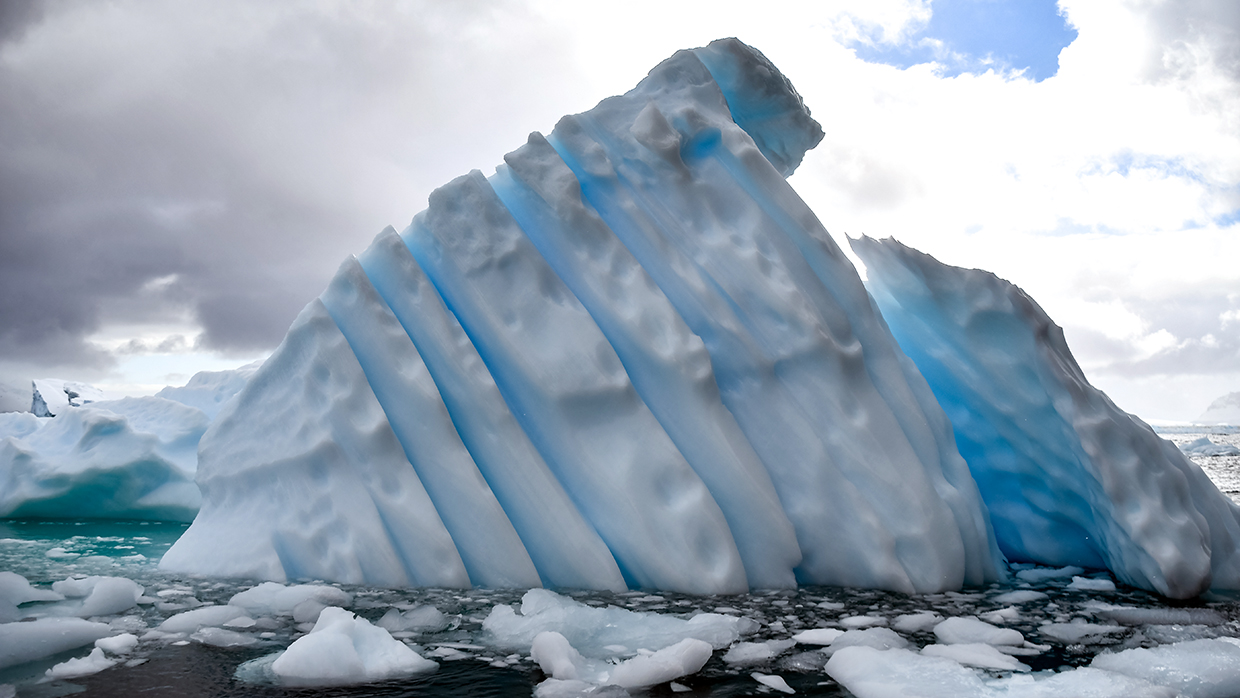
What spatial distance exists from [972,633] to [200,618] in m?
2.67

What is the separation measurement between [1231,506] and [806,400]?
7.60 feet

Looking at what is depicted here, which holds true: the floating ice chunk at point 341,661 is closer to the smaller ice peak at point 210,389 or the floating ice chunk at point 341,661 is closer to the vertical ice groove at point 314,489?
the vertical ice groove at point 314,489

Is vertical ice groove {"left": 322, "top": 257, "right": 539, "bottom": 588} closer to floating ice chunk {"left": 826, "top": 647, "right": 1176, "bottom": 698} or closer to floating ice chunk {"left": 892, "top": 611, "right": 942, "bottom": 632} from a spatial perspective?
floating ice chunk {"left": 892, "top": 611, "right": 942, "bottom": 632}

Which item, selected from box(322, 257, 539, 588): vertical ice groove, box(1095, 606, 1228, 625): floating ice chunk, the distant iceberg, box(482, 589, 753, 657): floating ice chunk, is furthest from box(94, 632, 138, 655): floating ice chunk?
the distant iceberg

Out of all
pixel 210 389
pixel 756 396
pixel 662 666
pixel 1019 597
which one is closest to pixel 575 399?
pixel 756 396

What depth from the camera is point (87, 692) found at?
1799 millimetres

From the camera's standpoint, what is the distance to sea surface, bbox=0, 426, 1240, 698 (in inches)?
73.4

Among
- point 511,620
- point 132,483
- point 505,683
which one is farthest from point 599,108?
point 132,483

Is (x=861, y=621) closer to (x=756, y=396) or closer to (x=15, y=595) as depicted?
(x=756, y=396)

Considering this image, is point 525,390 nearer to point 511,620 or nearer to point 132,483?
point 511,620

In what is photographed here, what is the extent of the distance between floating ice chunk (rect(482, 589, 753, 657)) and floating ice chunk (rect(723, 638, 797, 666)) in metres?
0.07

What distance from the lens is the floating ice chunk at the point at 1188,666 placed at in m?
1.89

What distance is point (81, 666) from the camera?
1970 millimetres

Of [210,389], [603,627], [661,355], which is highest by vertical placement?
[210,389]
